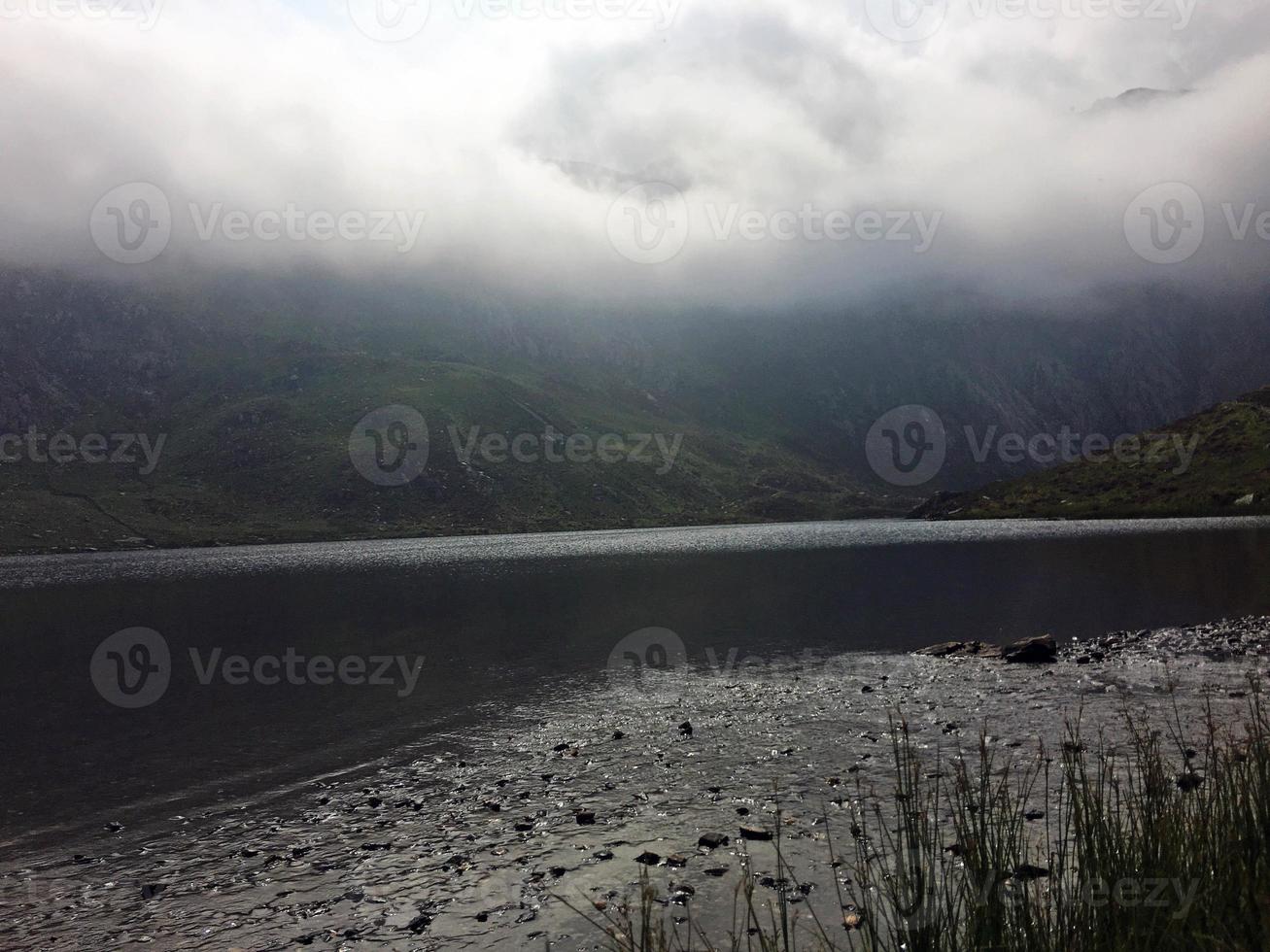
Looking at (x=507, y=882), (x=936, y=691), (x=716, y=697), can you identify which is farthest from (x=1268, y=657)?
(x=507, y=882)

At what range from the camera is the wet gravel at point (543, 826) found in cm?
1684

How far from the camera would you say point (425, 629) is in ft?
210

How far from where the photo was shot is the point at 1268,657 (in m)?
37.9

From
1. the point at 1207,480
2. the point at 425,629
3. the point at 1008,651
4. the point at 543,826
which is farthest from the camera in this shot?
the point at 1207,480

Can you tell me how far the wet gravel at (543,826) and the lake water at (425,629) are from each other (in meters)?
3.95

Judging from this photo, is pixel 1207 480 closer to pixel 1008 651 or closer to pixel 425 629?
pixel 1008 651

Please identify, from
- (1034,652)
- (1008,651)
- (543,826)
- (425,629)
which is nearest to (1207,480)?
(1008,651)

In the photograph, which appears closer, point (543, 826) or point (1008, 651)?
point (543, 826)

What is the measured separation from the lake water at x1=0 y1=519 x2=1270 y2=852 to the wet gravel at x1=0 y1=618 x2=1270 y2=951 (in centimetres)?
395

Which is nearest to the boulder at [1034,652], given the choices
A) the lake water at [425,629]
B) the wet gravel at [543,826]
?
the wet gravel at [543,826]

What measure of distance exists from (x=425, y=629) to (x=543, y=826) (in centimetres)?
4477

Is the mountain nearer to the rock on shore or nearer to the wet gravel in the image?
the rock on shore

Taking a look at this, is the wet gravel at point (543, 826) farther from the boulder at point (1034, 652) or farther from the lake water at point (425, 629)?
the lake water at point (425, 629)

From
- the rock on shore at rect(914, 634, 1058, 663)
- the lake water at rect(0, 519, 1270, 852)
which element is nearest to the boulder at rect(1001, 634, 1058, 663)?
the rock on shore at rect(914, 634, 1058, 663)
